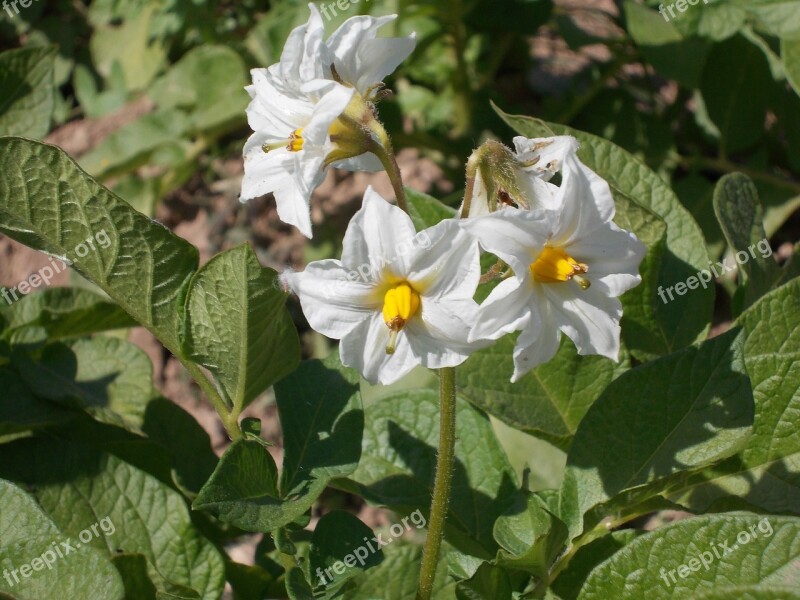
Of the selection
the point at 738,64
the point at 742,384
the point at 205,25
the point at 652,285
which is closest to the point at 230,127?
the point at 205,25

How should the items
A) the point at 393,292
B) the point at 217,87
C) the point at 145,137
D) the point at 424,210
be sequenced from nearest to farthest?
the point at 393,292 → the point at 424,210 → the point at 217,87 → the point at 145,137

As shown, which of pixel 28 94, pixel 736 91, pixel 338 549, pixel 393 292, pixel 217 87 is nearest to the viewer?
pixel 393 292

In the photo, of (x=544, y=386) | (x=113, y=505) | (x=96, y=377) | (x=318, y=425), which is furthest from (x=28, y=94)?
(x=544, y=386)

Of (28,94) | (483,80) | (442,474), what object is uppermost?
(28,94)

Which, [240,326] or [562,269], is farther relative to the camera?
[240,326]

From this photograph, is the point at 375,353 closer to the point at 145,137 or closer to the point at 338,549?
the point at 338,549

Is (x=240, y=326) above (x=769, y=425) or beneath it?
above
